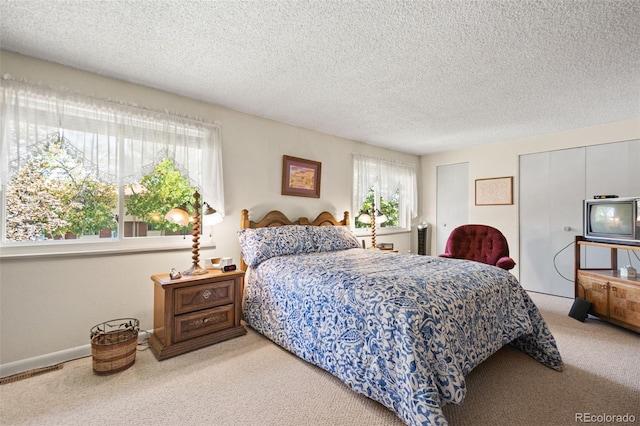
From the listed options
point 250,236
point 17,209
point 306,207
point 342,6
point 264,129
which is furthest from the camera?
point 306,207

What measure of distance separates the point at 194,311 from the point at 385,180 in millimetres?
3658

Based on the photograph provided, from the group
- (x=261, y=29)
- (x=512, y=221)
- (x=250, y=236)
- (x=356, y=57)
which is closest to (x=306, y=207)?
(x=250, y=236)

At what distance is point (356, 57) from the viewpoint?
2.19 metres

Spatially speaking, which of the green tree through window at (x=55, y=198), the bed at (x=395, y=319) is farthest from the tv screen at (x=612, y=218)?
the green tree through window at (x=55, y=198)

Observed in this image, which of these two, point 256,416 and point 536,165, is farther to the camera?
point 536,165

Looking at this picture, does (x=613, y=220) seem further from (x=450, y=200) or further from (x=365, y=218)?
(x=365, y=218)

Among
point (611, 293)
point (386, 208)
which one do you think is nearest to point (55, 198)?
point (386, 208)

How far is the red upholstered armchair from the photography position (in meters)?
3.64

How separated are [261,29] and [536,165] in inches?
168

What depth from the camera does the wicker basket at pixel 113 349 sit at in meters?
2.08

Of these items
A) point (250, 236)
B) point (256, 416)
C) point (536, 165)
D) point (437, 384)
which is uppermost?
point (536, 165)

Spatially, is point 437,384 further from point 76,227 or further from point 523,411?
point 76,227

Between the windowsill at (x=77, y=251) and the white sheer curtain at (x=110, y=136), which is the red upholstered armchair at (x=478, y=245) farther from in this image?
the windowsill at (x=77, y=251)

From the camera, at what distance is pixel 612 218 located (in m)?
3.12
